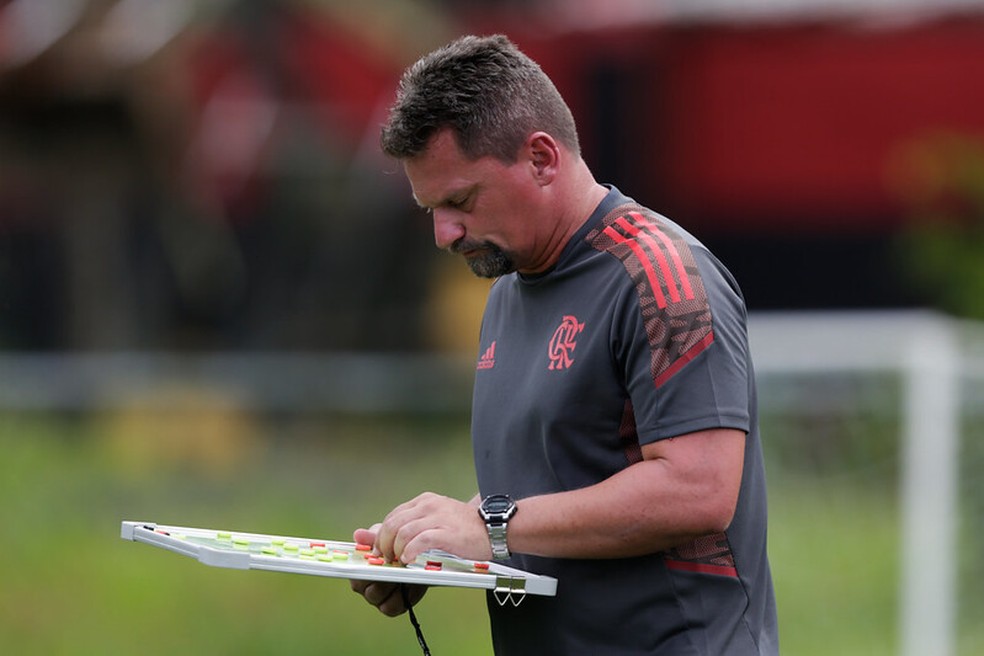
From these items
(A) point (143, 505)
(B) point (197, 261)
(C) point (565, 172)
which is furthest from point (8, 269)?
(C) point (565, 172)

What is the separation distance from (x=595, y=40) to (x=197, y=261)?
4.11m

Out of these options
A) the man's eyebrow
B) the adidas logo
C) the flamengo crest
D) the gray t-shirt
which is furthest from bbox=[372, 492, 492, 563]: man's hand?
the man's eyebrow

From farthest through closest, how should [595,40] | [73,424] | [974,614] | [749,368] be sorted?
[595,40] < [73,424] < [974,614] < [749,368]

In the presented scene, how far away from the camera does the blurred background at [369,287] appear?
25.0ft

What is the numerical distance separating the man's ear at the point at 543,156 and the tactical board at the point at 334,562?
2.61 feet

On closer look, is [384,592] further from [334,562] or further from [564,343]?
[564,343]

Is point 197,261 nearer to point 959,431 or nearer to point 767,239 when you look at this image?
point 767,239

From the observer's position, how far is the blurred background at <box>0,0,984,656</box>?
7625 mm

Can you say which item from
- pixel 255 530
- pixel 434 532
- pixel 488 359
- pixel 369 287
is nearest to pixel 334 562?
pixel 434 532

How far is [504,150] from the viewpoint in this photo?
3152mm

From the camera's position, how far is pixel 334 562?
2914mm

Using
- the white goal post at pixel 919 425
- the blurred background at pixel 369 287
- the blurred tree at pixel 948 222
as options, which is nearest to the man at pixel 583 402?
the white goal post at pixel 919 425

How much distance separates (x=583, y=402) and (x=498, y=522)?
11.4 inches

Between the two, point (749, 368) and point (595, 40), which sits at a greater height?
point (595, 40)
